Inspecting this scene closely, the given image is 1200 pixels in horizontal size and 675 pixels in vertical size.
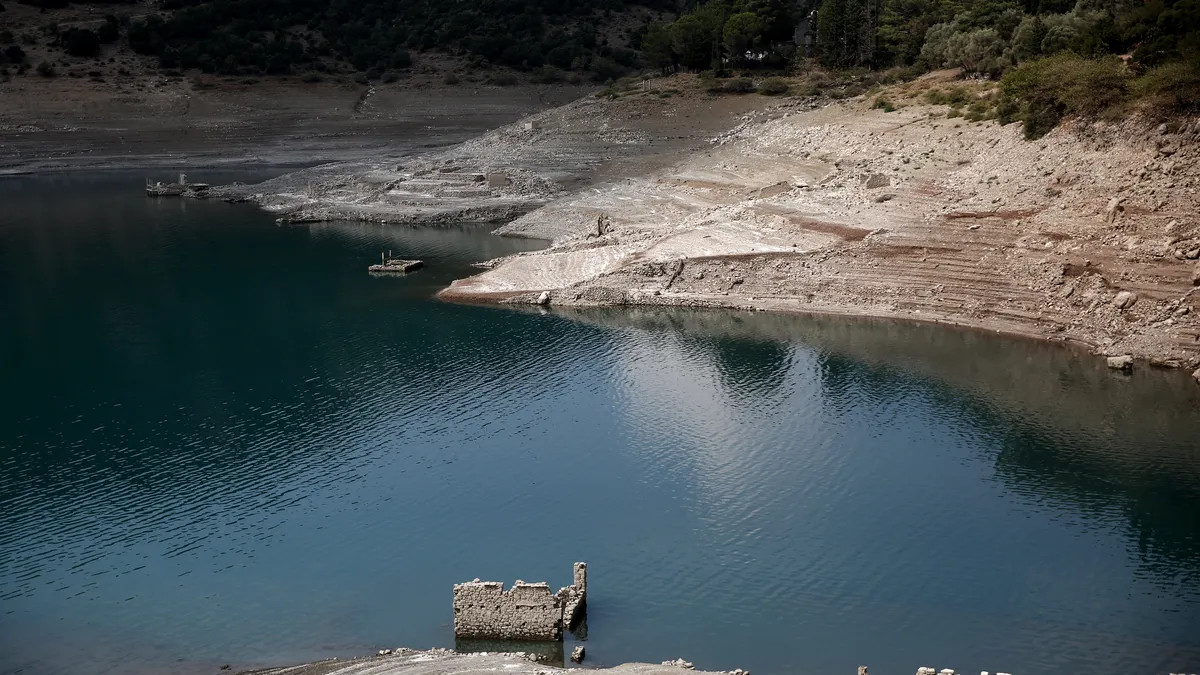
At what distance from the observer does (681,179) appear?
203ft

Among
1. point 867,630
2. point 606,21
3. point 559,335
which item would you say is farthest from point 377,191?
point 606,21

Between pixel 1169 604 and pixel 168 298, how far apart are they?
37.9m

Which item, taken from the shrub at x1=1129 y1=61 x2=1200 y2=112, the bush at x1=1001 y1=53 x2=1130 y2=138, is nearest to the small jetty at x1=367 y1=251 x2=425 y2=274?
the bush at x1=1001 y1=53 x2=1130 y2=138

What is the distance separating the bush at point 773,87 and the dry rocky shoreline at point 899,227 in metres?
13.2

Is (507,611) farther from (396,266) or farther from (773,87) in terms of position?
(773,87)

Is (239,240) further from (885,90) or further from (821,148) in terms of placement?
(885,90)

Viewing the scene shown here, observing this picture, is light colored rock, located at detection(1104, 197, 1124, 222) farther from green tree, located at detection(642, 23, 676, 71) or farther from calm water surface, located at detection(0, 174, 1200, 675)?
green tree, located at detection(642, 23, 676, 71)

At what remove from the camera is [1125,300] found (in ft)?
127

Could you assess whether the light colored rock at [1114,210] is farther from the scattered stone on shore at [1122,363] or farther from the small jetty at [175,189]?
the small jetty at [175,189]

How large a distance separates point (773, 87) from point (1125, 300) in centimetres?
4374

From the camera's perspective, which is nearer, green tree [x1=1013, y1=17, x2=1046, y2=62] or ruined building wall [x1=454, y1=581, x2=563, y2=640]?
ruined building wall [x1=454, y1=581, x2=563, y2=640]

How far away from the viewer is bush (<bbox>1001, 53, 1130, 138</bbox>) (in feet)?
146

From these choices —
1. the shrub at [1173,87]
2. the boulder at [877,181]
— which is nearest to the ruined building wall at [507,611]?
the shrub at [1173,87]

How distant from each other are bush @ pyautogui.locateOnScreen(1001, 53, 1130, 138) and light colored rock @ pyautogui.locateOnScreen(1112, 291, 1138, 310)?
8.85 meters
